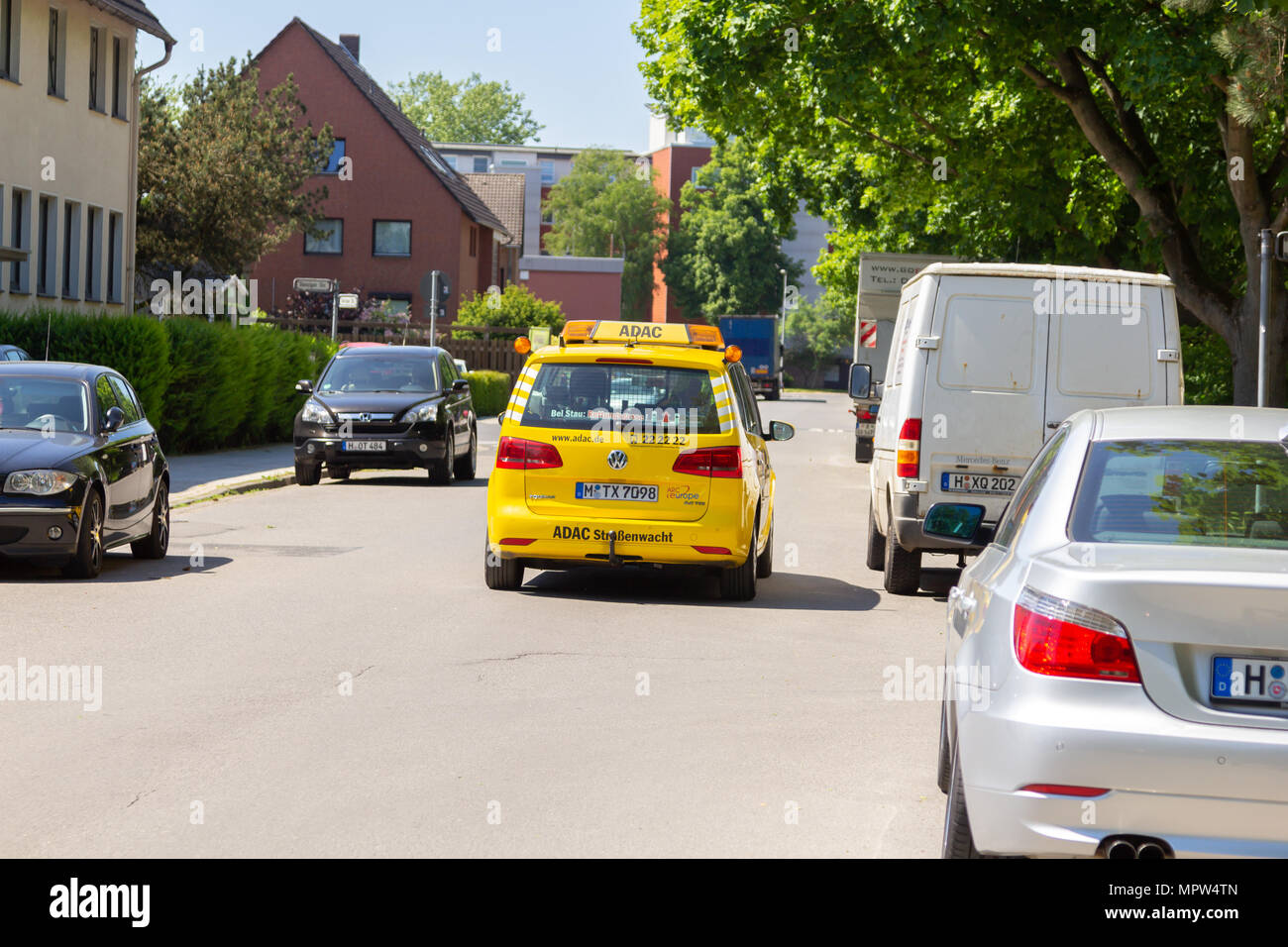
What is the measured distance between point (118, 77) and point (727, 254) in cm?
7326

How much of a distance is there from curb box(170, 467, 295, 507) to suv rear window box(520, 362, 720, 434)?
7.76 m

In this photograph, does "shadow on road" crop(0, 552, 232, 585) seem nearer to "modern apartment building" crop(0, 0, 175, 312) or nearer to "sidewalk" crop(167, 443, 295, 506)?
"sidewalk" crop(167, 443, 295, 506)

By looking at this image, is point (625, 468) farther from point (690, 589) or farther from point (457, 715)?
point (457, 715)

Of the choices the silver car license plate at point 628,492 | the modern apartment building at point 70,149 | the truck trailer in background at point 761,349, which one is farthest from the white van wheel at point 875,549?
the truck trailer in background at point 761,349

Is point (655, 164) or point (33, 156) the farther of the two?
point (655, 164)

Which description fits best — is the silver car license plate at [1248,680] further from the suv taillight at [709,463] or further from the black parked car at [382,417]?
the black parked car at [382,417]

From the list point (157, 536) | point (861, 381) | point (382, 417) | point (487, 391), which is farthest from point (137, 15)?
point (157, 536)

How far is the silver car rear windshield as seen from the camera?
5055 millimetres

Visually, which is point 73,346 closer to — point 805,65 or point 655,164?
point 805,65

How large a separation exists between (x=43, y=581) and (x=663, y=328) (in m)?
4.89

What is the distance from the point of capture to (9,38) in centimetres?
3000
